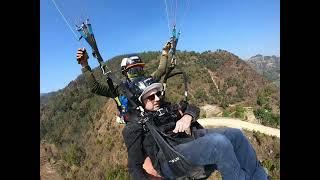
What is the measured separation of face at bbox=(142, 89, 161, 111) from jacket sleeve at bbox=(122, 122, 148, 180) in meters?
0.33

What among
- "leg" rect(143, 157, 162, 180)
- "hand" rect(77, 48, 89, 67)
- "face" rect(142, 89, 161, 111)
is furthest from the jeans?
"hand" rect(77, 48, 89, 67)

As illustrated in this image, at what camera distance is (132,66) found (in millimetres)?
5258

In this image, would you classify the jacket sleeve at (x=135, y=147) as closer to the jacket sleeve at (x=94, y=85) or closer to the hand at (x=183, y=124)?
the hand at (x=183, y=124)

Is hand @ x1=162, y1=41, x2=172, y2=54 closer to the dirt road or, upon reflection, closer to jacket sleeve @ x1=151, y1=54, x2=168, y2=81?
jacket sleeve @ x1=151, y1=54, x2=168, y2=81

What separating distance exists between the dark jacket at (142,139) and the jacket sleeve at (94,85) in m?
0.39

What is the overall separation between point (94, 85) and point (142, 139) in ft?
2.65

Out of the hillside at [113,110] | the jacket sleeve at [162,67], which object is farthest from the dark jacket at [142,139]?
the hillside at [113,110]

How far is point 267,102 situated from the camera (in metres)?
20.1
